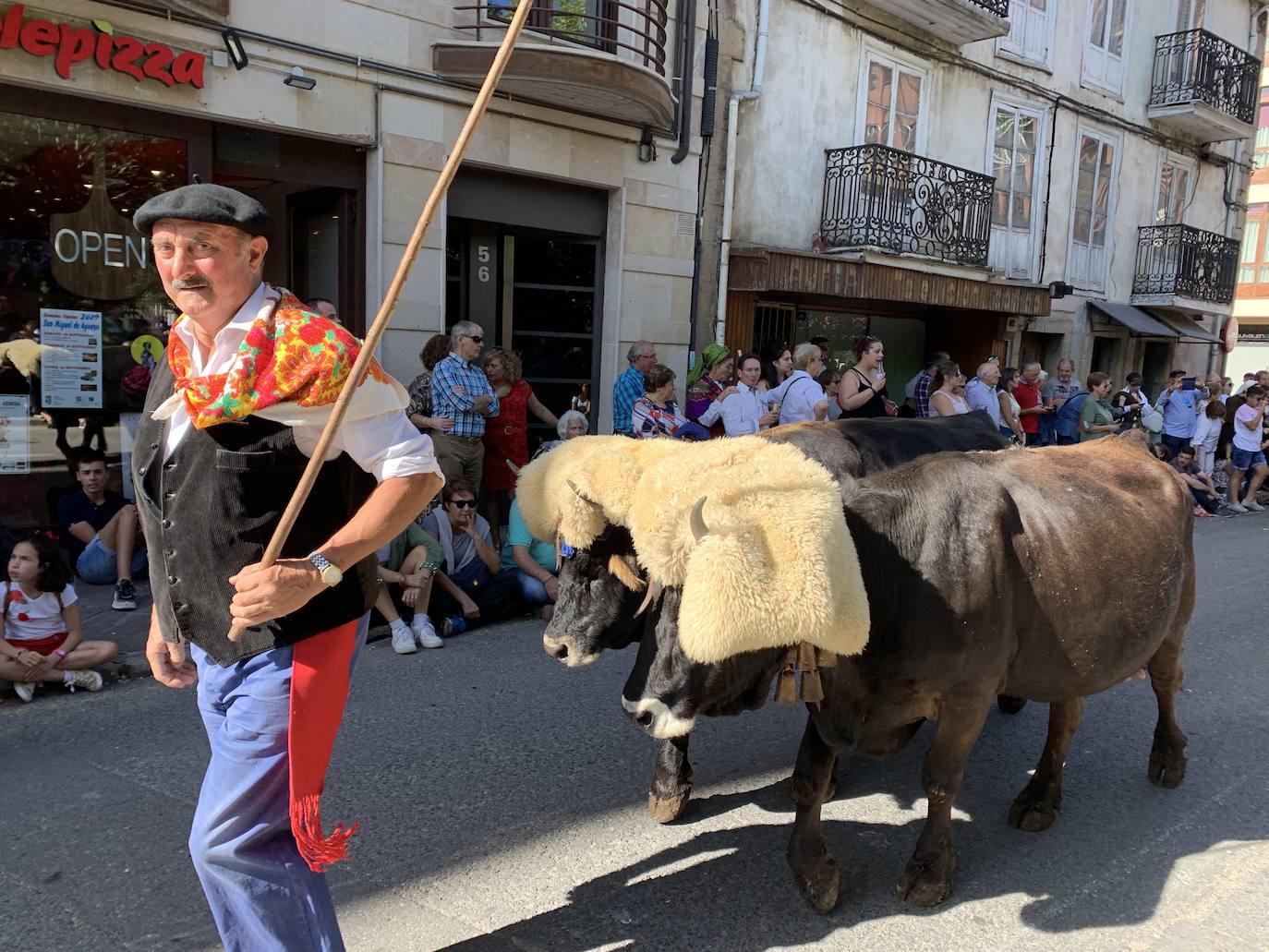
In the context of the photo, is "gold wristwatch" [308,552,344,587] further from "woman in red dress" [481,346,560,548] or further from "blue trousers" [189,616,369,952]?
"woman in red dress" [481,346,560,548]

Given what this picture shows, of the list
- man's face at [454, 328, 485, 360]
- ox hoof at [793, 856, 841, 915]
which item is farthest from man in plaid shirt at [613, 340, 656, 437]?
ox hoof at [793, 856, 841, 915]

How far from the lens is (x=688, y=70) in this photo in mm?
10445

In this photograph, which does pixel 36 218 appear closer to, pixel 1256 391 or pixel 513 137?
pixel 513 137

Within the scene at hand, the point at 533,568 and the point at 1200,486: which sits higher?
the point at 533,568

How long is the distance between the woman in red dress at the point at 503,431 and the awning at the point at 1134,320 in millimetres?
13584

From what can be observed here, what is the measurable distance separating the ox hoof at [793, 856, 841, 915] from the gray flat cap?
8.14 ft

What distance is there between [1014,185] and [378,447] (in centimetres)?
1632

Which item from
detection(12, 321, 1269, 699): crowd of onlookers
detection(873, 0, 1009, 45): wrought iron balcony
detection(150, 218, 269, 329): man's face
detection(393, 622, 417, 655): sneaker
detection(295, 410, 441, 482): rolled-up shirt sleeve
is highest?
detection(873, 0, 1009, 45): wrought iron balcony

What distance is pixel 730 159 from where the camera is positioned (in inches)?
456

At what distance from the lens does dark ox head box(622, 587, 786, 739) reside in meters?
2.53

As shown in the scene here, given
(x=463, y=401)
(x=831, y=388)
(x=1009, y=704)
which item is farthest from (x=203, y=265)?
(x=831, y=388)

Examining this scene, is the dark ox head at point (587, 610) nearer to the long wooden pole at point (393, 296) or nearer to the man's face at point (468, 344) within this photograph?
the long wooden pole at point (393, 296)

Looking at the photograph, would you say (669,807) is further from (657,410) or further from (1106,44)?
(1106,44)

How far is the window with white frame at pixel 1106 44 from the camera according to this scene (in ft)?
55.7
